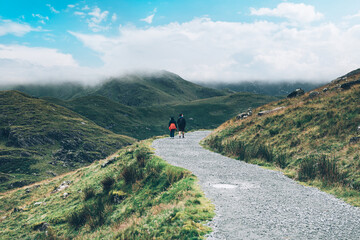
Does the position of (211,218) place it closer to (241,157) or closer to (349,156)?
(349,156)

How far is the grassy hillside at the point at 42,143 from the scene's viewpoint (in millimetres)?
127000

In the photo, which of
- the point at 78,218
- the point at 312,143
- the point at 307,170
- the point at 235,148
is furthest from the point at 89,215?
the point at 312,143

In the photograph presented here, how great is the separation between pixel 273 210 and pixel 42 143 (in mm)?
172559

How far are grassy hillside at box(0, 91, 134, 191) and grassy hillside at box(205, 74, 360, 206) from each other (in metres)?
111

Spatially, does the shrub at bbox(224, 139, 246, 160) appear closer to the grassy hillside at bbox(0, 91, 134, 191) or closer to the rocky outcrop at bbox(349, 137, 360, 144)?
the rocky outcrop at bbox(349, 137, 360, 144)

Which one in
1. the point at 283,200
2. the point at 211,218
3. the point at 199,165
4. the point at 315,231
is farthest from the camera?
the point at 199,165

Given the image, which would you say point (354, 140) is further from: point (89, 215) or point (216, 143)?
point (89, 215)

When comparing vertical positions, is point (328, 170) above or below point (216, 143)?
above

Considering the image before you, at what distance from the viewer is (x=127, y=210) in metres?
14.2

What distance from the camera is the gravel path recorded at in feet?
26.3

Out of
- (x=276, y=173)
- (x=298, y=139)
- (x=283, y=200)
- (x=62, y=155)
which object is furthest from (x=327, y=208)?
(x=62, y=155)

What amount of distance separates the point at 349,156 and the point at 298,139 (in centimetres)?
548

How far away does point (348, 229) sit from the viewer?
27.1 ft

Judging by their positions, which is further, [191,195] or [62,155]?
[62,155]
